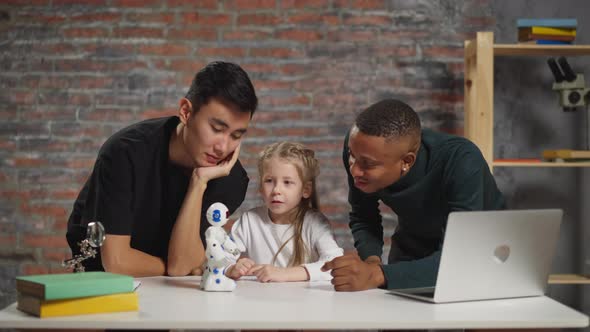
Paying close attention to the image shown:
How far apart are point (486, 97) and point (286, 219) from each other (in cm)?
167

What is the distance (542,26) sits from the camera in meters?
3.81

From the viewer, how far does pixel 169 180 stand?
2.36 meters

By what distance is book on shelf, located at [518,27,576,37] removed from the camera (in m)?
3.80

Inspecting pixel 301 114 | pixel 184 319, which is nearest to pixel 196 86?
pixel 184 319

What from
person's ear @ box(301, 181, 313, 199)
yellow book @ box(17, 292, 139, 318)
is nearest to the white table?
yellow book @ box(17, 292, 139, 318)

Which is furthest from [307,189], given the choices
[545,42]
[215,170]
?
[545,42]

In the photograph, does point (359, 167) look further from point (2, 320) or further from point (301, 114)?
point (301, 114)

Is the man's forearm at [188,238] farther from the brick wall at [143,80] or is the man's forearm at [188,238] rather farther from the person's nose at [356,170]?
the brick wall at [143,80]

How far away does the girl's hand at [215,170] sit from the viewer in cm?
229

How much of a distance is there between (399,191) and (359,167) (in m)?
0.23

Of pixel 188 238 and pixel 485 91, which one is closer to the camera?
pixel 188 238

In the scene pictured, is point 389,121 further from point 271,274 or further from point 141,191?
point 141,191

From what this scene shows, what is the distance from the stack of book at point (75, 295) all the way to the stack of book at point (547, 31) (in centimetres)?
280

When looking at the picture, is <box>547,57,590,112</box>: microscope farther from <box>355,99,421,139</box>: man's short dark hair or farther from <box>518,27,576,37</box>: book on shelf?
<box>355,99,421,139</box>: man's short dark hair
